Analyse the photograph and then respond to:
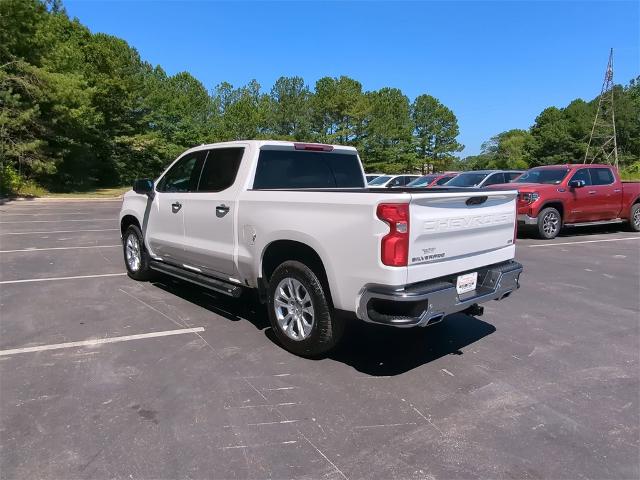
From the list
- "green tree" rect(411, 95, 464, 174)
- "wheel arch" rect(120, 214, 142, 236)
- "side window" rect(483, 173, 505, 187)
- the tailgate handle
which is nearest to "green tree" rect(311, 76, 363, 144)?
"green tree" rect(411, 95, 464, 174)

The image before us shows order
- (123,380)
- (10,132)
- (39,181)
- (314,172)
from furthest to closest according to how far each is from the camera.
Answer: (39,181) < (10,132) < (314,172) < (123,380)

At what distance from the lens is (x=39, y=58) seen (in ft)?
94.6

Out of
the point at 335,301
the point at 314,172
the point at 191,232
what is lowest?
the point at 335,301

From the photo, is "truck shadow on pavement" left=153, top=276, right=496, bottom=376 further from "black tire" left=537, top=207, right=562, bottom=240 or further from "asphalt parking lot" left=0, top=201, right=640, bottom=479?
"black tire" left=537, top=207, right=562, bottom=240

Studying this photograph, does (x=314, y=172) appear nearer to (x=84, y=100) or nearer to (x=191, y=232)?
(x=191, y=232)

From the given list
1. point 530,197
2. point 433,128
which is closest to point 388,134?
point 433,128

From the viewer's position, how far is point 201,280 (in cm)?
552

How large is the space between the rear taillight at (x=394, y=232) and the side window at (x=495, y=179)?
1239 cm

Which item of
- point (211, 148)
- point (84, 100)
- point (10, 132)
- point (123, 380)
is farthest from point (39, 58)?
point (123, 380)

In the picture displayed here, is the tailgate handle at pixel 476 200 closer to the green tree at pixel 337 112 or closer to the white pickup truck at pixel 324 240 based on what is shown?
the white pickup truck at pixel 324 240

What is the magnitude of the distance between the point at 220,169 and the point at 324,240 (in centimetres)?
204

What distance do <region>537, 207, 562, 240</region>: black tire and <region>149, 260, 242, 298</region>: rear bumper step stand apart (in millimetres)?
9266

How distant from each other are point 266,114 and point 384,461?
5929 centimetres

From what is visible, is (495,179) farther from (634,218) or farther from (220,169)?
(220,169)
